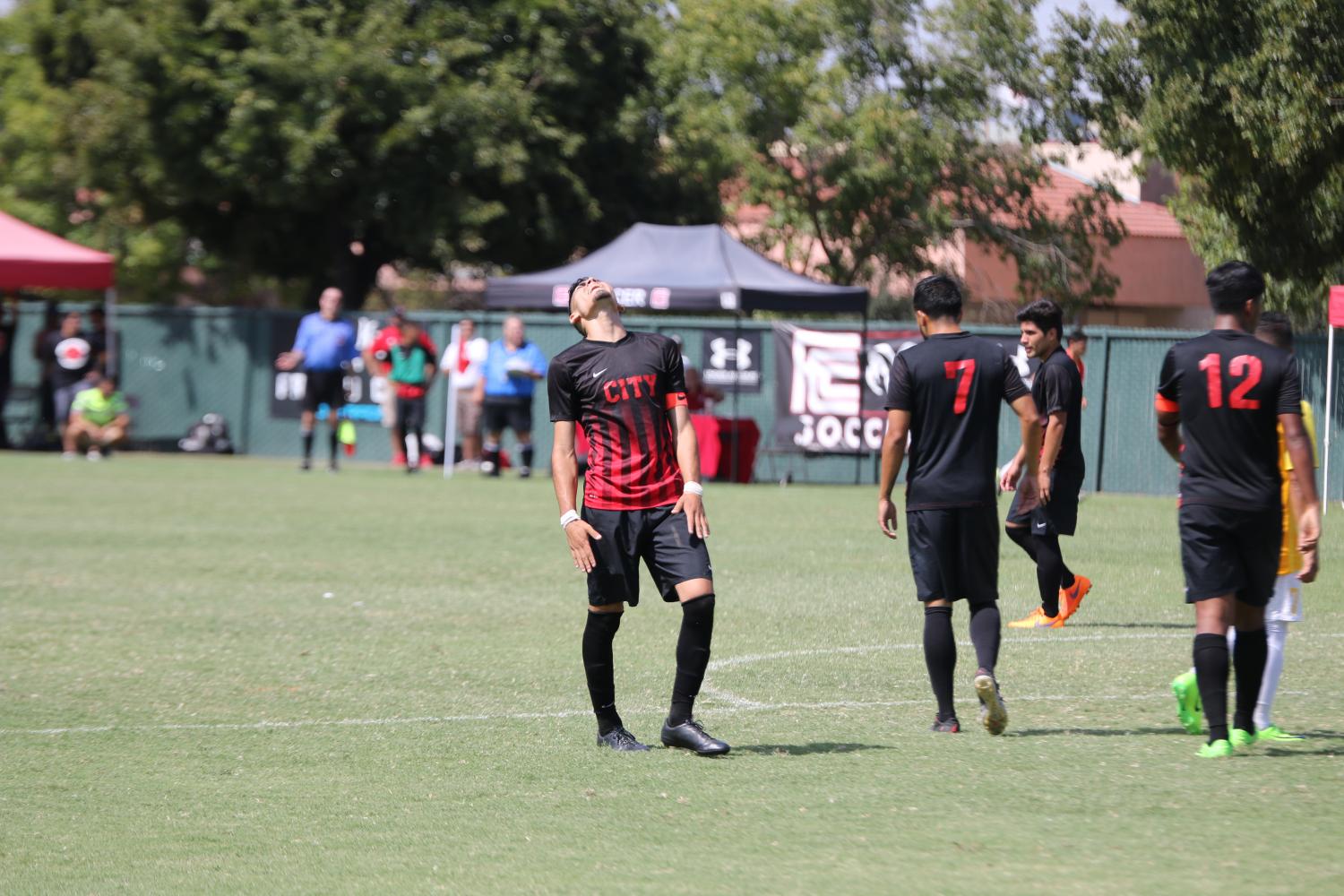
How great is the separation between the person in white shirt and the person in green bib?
17.0 feet

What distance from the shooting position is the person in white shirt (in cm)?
2355

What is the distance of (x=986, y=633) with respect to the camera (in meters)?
7.17

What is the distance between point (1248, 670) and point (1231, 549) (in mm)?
546

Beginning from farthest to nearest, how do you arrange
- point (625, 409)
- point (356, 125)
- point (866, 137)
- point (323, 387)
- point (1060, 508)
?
1. point (866, 137)
2. point (356, 125)
3. point (323, 387)
4. point (1060, 508)
5. point (625, 409)

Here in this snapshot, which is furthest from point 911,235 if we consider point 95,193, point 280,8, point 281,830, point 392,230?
point 281,830

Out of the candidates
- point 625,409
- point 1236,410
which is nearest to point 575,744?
point 625,409

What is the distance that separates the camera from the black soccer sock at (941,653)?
7.12 meters

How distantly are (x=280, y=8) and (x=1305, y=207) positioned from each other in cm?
1835

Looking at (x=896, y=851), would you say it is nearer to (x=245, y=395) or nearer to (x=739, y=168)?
(x=245, y=395)

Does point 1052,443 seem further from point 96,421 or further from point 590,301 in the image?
point 96,421

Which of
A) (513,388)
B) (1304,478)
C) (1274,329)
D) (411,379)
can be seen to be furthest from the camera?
(411,379)

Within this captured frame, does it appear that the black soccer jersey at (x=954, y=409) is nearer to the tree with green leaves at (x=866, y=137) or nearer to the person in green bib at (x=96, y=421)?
the person in green bib at (x=96, y=421)

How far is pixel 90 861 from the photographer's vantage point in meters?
Answer: 5.37

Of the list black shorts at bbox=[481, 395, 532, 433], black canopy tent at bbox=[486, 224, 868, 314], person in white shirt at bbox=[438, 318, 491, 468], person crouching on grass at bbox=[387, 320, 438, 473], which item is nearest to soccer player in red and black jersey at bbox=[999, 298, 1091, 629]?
black canopy tent at bbox=[486, 224, 868, 314]
